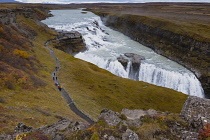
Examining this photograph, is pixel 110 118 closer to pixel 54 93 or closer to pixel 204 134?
pixel 204 134

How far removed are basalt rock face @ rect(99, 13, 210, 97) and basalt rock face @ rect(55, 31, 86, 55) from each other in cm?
3393

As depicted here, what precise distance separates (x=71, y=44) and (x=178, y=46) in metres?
49.5

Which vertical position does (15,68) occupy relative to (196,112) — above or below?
below

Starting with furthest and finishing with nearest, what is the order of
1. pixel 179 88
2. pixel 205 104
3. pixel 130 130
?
pixel 179 88
pixel 205 104
pixel 130 130

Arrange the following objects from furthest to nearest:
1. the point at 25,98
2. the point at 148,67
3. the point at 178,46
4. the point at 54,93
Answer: the point at 178,46
the point at 148,67
the point at 54,93
the point at 25,98

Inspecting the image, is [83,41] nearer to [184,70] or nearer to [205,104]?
[184,70]

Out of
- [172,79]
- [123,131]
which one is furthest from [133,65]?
[123,131]

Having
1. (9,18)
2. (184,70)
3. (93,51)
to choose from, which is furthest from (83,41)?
(184,70)

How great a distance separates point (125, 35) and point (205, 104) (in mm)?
88489

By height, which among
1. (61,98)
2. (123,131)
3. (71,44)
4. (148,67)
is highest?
(123,131)

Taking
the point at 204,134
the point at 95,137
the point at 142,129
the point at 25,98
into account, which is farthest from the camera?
the point at 25,98

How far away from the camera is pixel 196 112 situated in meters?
14.7

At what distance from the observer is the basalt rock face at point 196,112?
12.9 metres

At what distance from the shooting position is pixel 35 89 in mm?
28953
